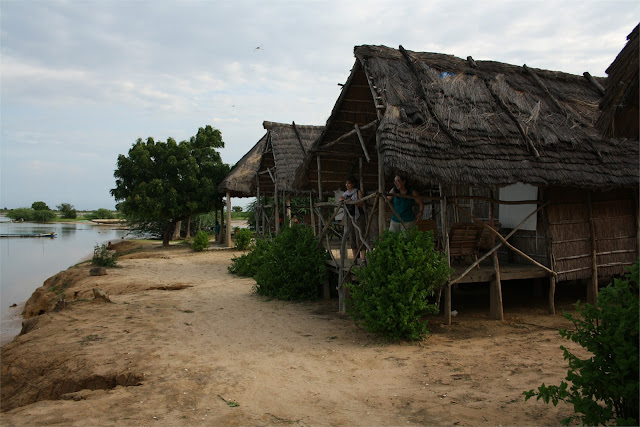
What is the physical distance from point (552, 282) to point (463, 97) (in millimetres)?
3360

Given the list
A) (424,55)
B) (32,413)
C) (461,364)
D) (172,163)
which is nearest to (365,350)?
(461,364)

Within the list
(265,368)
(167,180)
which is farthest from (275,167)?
(265,368)

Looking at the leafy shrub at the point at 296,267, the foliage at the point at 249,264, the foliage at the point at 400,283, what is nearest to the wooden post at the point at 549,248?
the foliage at the point at 400,283

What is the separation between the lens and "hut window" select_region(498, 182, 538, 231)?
8211 millimetres

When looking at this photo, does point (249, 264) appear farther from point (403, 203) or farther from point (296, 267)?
point (403, 203)

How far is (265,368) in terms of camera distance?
547 cm

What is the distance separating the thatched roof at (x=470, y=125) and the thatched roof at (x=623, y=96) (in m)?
2.19

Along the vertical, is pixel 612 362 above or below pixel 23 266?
above

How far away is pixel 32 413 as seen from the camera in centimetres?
438

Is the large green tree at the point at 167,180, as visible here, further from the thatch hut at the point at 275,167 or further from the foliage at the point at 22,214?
the foliage at the point at 22,214

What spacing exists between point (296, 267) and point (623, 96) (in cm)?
645

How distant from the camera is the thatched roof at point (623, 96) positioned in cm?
426

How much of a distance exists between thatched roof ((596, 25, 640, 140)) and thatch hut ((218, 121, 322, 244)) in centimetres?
906

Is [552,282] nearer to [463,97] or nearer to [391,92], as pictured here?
[463,97]
